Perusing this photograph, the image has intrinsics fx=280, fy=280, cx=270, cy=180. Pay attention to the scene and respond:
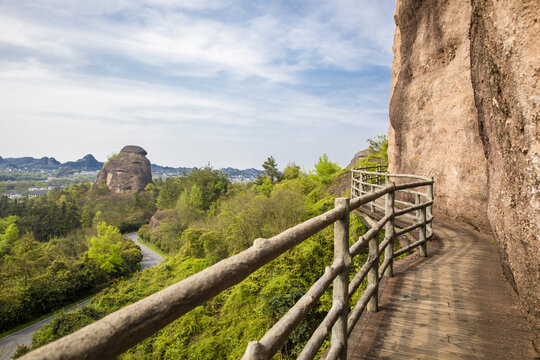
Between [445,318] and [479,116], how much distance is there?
9.92 feet

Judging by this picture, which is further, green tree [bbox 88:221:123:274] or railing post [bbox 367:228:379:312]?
green tree [bbox 88:221:123:274]

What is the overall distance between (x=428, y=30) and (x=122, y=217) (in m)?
69.1

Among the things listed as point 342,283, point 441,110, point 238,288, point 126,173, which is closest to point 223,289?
point 342,283

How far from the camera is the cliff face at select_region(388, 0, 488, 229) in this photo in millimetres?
8086

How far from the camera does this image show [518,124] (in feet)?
7.79

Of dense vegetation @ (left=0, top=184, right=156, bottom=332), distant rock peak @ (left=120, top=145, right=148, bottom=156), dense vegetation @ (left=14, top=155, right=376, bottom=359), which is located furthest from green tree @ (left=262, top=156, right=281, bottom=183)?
distant rock peak @ (left=120, top=145, right=148, bottom=156)

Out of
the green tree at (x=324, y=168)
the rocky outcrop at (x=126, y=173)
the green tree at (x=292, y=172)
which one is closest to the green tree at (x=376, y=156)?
the green tree at (x=324, y=168)

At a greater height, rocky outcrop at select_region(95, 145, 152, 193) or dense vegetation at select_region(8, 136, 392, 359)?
rocky outcrop at select_region(95, 145, 152, 193)

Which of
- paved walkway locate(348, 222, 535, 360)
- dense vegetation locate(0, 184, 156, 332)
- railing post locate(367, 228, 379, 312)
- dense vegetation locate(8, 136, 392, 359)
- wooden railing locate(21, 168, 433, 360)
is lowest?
dense vegetation locate(0, 184, 156, 332)

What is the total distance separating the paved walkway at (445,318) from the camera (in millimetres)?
2381

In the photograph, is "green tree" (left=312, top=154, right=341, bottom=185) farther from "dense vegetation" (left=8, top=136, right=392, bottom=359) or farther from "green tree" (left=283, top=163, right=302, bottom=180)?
"green tree" (left=283, top=163, right=302, bottom=180)

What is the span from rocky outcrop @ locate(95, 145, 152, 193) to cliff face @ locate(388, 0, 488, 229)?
278 feet

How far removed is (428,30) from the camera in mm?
10953

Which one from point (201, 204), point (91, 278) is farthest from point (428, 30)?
point (201, 204)
